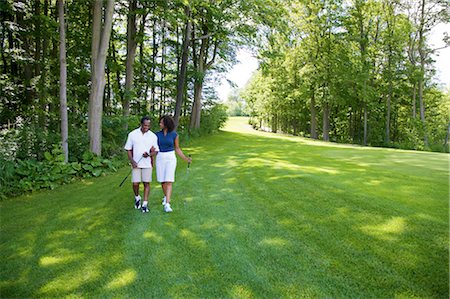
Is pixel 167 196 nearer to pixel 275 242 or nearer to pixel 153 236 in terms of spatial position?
pixel 153 236

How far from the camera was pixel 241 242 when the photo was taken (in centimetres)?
406

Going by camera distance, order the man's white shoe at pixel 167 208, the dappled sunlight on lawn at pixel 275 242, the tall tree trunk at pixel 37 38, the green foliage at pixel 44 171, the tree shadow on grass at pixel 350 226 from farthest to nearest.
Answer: the tall tree trunk at pixel 37 38 < the green foliage at pixel 44 171 < the man's white shoe at pixel 167 208 < the dappled sunlight on lawn at pixel 275 242 < the tree shadow on grass at pixel 350 226

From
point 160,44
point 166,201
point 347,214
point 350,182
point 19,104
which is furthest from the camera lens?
point 160,44

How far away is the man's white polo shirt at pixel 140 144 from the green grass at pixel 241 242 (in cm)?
95

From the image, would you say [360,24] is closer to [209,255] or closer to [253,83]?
[253,83]

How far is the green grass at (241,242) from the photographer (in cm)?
A: 311

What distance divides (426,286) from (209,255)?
7.66 ft

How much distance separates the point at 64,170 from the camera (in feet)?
25.9

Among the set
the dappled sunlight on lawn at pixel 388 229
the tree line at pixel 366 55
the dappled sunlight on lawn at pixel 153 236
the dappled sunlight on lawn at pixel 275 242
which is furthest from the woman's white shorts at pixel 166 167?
the tree line at pixel 366 55

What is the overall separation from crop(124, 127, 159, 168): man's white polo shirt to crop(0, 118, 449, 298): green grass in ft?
3.10

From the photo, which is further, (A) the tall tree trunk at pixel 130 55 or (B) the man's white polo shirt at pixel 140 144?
(A) the tall tree trunk at pixel 130 55

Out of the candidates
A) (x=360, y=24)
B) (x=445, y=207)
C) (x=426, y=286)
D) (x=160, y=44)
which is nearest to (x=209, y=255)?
(x=426, y=286)

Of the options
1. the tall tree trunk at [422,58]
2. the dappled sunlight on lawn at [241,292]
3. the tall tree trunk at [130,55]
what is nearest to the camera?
the dappled sunlight on lawn at [241,292]

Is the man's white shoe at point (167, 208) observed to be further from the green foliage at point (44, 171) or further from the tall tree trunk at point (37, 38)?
the tall tree trunk at point (37, 38)
